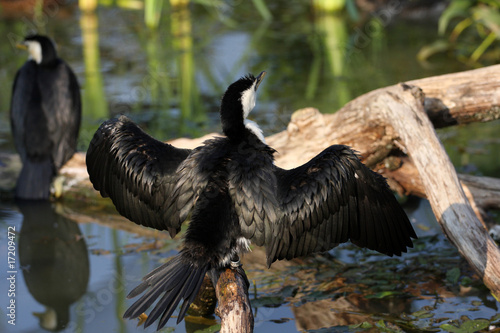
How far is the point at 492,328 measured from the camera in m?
3.54

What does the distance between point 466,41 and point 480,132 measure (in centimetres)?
326

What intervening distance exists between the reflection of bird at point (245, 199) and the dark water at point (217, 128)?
63 cm

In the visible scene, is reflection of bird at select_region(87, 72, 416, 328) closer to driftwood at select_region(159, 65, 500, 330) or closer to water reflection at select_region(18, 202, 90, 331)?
driftwood at select_region(159, 65, 500, 330)

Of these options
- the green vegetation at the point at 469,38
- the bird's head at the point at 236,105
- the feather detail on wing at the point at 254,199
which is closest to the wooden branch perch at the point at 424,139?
the feather detail on wing at the point at 254,199

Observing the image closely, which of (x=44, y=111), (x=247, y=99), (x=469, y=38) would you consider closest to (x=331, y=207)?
(x=247, y=99)

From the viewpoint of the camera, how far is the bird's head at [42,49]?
227 inches

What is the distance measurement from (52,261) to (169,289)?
198cm

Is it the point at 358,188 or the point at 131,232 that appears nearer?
the point at 358,188

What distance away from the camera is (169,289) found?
9.86 ft

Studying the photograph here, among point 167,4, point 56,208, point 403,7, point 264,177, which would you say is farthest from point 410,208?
point 167,4

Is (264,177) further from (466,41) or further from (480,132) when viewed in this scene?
(466,41)

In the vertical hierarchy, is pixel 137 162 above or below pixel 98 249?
above

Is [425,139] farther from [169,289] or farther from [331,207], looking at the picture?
[169,289]

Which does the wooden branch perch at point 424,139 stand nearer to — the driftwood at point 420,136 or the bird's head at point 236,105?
the driftwood at point 420,136
